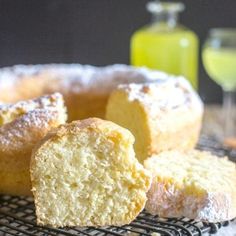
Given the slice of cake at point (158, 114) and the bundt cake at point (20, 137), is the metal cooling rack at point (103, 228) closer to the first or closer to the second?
the bundt cake at point (20, 137)

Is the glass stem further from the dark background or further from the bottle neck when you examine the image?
the dark background

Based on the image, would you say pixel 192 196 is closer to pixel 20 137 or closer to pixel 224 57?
pixel 20 137

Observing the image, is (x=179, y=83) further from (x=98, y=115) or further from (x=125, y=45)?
(x=125, y=45)

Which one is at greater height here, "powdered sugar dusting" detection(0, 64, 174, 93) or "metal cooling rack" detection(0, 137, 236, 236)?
"powdered sugar dusting" detection(0, 64, 174, 93)

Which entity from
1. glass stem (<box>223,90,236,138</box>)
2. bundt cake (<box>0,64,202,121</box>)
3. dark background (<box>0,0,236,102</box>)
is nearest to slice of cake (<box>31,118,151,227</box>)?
bundt cake (<box>0,64,202,121</box>)

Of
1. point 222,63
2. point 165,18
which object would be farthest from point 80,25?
point 222,63

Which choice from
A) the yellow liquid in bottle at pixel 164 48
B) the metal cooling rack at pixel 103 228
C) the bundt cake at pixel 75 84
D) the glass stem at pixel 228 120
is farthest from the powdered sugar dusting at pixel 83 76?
the metal cooling rack at pixel 103 228
